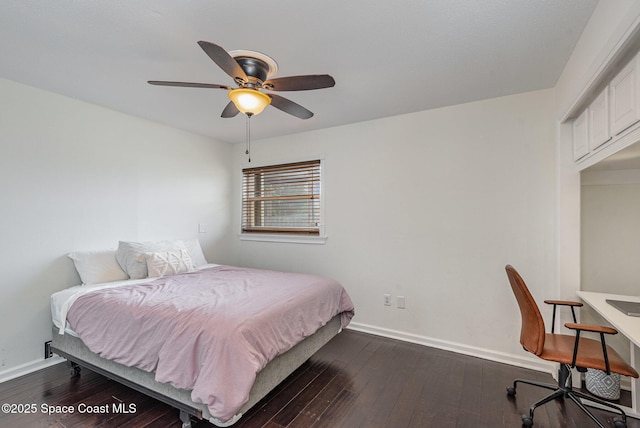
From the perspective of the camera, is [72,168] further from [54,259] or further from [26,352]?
[26,352]

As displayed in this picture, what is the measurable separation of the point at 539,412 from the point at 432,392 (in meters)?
0.67

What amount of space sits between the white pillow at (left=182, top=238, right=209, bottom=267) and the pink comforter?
2.65 ft

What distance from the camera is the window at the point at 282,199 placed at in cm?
377

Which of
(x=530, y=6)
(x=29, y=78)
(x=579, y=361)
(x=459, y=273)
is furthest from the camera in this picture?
(x=459, y=273)

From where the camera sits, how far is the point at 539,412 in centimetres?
195

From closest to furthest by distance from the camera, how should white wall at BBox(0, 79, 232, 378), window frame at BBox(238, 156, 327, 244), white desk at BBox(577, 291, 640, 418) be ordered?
white desk at BBox(577, 291, 640, 418) < white wall at BBox(0, 79, 232, 378) < window frame at BBox(238, 156, 327, 244)

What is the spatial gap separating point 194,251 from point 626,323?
149 inches

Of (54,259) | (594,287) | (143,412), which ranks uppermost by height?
(54,259)

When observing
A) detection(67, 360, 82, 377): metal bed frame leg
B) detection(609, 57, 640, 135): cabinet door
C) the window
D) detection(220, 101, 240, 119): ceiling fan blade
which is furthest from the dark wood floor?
detection(220, 101, 240, 119): ceiling fan blade

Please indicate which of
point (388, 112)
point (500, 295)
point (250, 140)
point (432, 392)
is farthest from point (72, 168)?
point (500, 295)

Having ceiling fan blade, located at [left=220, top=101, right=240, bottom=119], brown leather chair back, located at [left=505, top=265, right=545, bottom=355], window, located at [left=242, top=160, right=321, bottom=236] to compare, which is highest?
ceiling fan blade, located at [left=220, top=101, right=240, bottom=119]

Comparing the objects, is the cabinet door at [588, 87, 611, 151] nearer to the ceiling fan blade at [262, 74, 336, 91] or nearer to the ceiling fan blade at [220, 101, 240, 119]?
the ceiling fan blade at [262, 74, 336, 91]

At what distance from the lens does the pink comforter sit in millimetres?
1567

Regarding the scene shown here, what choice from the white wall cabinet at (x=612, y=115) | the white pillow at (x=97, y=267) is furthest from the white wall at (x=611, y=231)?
the white pillow at (x=97, y=267)
